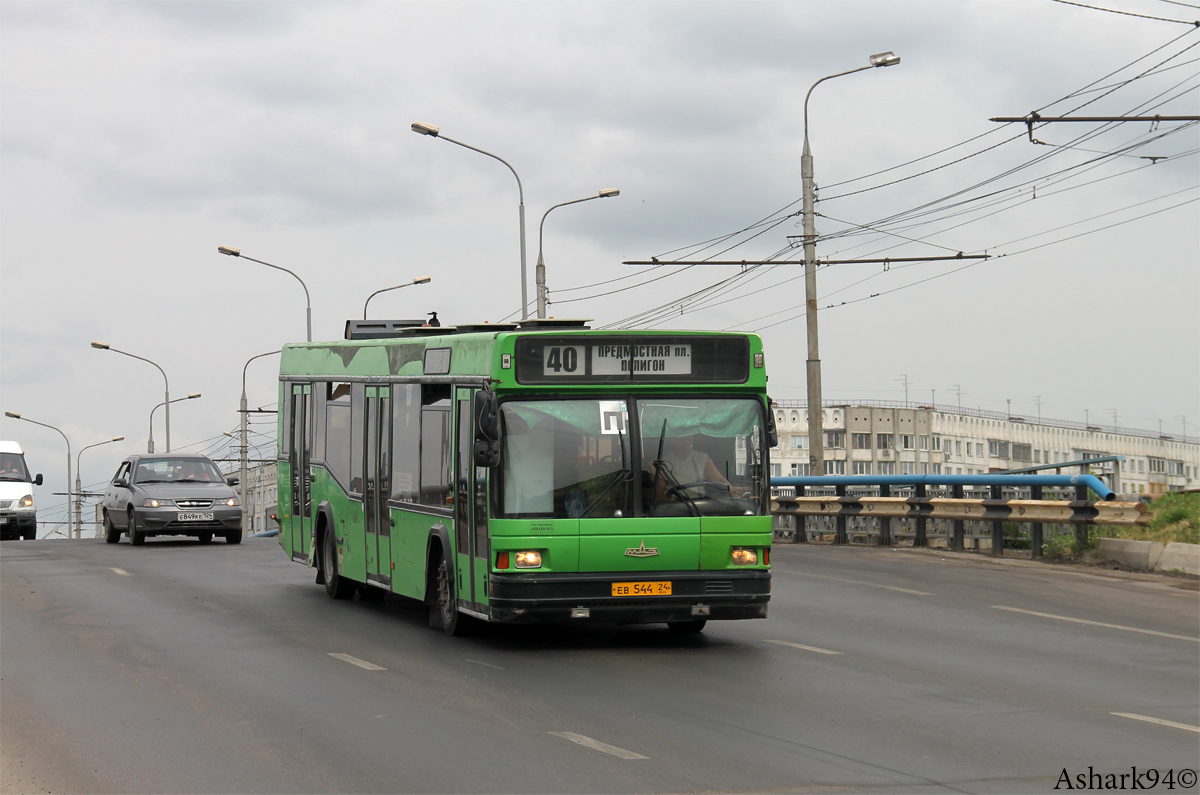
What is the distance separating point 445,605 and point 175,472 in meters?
17.0

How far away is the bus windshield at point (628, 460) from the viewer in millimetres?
12656

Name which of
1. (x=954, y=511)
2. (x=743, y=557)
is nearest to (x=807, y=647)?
(x=743, y=557)

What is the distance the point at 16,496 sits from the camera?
112 ft

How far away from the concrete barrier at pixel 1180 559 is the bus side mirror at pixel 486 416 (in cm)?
1051

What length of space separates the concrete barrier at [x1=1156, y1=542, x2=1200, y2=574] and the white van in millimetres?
24316

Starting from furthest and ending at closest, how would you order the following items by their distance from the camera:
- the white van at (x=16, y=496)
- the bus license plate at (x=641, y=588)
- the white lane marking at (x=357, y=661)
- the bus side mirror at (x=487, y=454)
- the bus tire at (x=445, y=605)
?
the white van at (x=16, y=496)
the bus tire at (x=445, y=605)
the bus license plate at (x=641, y=588)
the bus side mirror at (x=487, y=454)
the white lane marking at (x=357, y=661)

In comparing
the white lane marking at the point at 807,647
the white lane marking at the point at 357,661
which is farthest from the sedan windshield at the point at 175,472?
the white lane marking at the point at 807,647

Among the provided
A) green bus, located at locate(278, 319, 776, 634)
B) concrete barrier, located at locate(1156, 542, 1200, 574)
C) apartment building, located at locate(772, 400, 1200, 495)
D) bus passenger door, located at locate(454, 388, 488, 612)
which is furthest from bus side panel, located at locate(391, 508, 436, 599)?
apartment building, located at locate(772, 400, 1200, 495)

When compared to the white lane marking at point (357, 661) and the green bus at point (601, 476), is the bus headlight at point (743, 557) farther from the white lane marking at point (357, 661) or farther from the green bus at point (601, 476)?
the white lane marking at point (357, 661)

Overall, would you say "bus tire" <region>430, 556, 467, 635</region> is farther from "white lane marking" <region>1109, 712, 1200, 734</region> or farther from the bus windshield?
"white lane marking" <region>1109, 712, 1200, 734</region>

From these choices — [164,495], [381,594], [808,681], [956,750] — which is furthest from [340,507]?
[164,495]

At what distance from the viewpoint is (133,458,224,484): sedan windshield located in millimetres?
29469

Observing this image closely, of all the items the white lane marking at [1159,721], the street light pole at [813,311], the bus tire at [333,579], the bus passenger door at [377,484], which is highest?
the street light pole at [813,311]

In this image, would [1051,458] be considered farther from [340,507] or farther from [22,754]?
[22,754]
